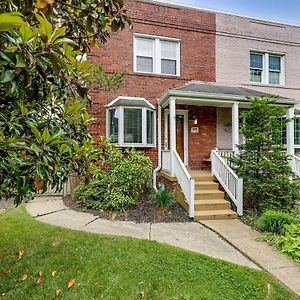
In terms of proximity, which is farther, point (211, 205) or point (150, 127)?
point (150, 127)

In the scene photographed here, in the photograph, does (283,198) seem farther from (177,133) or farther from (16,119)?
(16,119)

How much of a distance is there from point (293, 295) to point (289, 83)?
11611 millimetres

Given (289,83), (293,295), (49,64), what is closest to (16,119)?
(49,64)

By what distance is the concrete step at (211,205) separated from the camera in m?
7.78

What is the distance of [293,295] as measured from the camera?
376cm

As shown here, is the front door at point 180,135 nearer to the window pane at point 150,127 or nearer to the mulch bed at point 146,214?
the window pane at point 150,127

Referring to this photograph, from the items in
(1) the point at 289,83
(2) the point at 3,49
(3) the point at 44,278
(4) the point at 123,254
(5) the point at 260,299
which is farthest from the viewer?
(1) the point at 289,83

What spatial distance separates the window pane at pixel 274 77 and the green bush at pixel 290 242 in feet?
28.5

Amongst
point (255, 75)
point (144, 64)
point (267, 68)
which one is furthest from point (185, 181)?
point (267, 68)

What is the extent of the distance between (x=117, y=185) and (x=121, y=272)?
170 inches

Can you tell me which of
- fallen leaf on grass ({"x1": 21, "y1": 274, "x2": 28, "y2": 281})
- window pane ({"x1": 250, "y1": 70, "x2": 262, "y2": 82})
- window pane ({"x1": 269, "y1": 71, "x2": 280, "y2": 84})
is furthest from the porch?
fallen leaf on grass ({"x1": 21, "y1": 274, "x2": 28, "y2": 281})

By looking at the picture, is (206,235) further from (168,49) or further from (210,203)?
(168,49)

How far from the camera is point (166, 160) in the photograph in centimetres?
991

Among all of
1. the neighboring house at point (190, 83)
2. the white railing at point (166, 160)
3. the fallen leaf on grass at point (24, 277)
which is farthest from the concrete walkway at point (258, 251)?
the fallen leaf on grass at point (24, 277)
